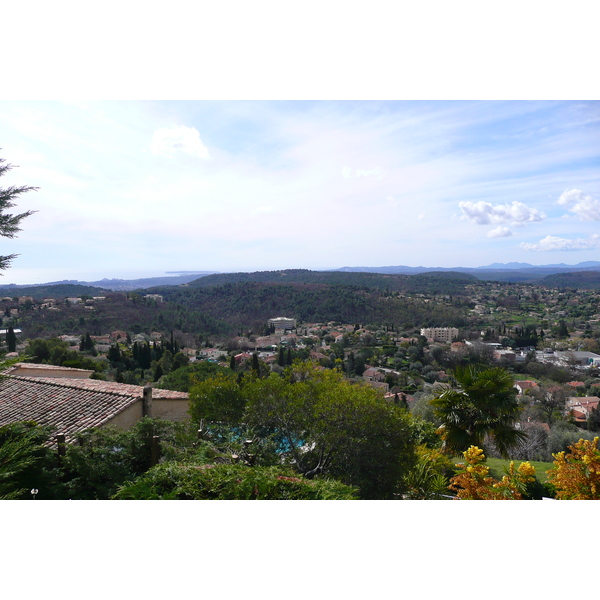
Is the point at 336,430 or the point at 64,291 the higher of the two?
the point at 64,291

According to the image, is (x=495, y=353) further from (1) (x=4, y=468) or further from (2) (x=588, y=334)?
(1) (x=4, y=468)

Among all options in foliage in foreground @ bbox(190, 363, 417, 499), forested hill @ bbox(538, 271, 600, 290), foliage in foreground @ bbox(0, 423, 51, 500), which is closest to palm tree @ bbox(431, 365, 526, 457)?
foliage in foreground @ bbox(190, 363, 417, 499)

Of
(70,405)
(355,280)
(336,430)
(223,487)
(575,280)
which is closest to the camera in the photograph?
(223,487)

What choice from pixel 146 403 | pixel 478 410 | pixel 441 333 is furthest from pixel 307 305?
pixel 478 410

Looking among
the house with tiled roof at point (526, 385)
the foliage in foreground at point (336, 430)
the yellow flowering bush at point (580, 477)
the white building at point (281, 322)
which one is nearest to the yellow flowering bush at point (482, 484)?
the yellow flowering bush at point (580, 477)

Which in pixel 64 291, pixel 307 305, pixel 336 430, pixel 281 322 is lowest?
pixel 281 322

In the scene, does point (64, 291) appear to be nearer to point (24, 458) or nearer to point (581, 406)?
point (24, 458)

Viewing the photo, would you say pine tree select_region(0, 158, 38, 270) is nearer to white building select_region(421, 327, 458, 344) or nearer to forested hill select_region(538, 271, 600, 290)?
forested hill select_region(538, 271, 600, 290)
